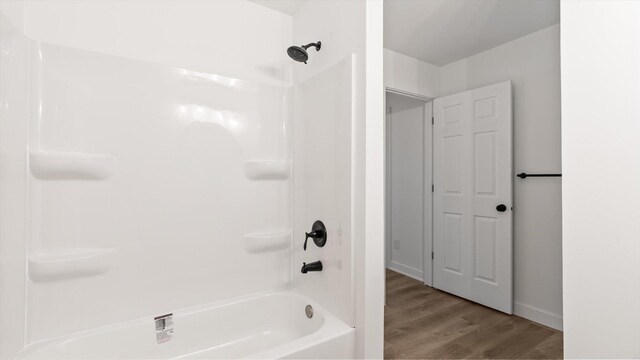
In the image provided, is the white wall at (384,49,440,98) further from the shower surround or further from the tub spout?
the tub spout

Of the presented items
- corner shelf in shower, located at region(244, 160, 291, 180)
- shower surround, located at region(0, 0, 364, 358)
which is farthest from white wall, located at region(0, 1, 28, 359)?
corner shelf in shower, located at region(244, 160, 291, 180)

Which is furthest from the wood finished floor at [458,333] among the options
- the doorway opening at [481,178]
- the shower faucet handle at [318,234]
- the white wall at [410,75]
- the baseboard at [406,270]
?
the white wall at [410,75]

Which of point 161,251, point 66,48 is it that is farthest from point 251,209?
point 66,48

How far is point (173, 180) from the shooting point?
1.68 meters

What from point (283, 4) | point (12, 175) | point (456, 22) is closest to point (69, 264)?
point (12, 175)

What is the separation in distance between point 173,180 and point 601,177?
1900 millimetres

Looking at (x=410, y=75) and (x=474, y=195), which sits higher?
(x=410, y=75)

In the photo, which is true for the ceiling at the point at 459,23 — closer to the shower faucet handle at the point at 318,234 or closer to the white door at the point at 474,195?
the white door at the point at 474,195

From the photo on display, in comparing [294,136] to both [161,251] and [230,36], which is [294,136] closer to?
[230,36]

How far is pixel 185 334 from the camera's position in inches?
64.8

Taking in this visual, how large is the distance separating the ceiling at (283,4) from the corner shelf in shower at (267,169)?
3.33 feet

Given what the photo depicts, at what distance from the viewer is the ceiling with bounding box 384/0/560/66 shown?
2203mm

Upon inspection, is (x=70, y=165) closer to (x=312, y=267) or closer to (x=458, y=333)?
(x=312, y=267)

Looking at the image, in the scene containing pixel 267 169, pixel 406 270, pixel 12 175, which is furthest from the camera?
pixel 406 270
